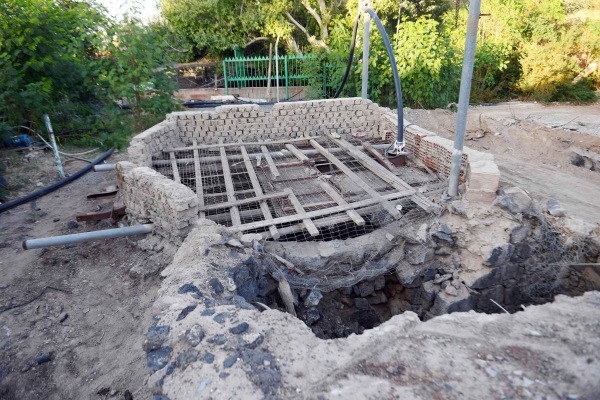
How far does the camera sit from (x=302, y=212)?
501 centimetres

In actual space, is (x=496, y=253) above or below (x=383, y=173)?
below

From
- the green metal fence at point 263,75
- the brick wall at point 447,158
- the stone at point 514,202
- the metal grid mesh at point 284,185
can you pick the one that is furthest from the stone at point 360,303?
the green metal fence at point 263,75

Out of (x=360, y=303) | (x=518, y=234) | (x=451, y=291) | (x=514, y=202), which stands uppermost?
(x=514, y=202)

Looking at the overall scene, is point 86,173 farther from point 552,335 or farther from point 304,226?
point 552,335

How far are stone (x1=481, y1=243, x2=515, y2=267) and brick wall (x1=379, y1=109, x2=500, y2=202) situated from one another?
1.94 ft

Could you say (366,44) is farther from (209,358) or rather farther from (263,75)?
(209,358)

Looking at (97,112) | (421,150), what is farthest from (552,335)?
(97,112)

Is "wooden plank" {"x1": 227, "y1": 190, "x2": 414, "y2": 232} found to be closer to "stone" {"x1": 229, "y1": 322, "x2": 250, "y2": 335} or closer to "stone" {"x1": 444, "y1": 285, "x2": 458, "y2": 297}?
"stone" {"x1": 444, "y1": 285, "x2": 458, "y2": 297}

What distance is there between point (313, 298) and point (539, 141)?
7.28 meters

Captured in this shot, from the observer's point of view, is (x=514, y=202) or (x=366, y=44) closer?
(x=514, y=202)

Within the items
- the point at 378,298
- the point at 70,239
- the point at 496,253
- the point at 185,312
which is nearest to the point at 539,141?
the point at 496,253

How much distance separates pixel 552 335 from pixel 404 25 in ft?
33.0

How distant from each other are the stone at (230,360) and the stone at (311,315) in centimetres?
207

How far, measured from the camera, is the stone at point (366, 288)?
4.90 metres
